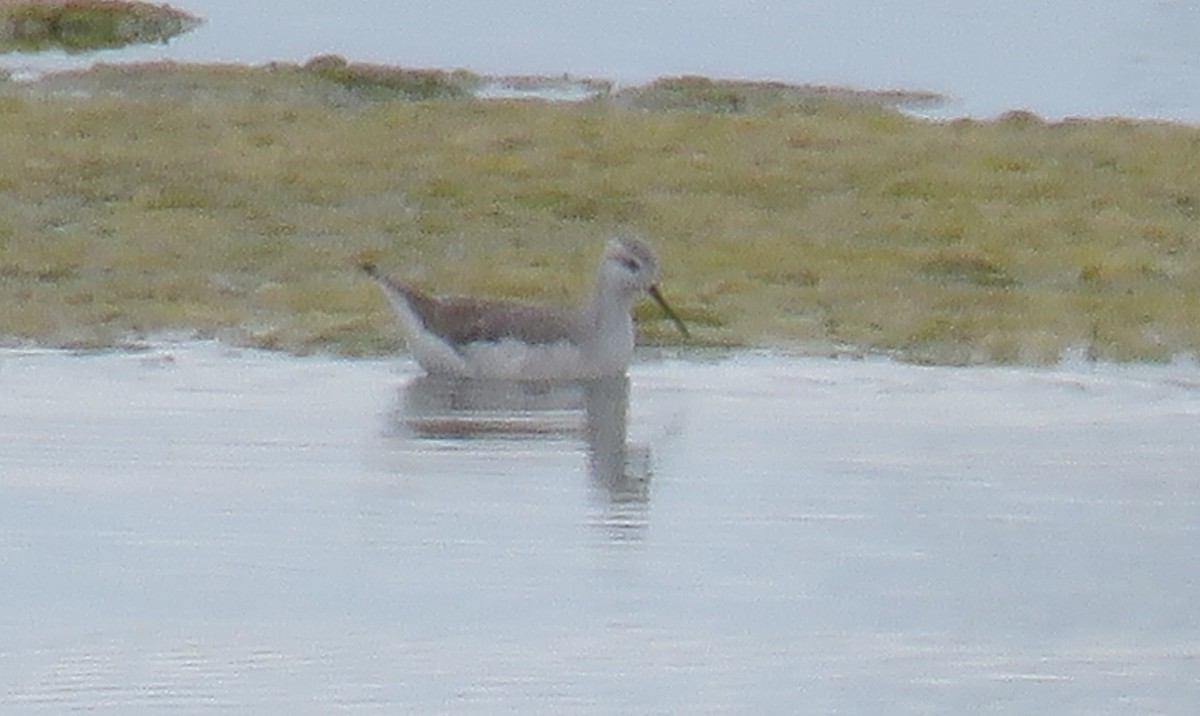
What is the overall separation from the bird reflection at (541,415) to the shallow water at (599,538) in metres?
0.02

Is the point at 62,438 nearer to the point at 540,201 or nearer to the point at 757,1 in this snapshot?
the point at 540,201

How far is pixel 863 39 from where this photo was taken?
2819cm

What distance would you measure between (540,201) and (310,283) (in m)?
2.16

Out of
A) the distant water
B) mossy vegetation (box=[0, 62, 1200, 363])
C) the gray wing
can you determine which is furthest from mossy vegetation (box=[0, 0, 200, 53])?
the gray wing

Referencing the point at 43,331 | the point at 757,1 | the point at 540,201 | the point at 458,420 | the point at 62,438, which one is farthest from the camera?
the point at 757,1

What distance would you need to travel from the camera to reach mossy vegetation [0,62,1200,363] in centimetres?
1401

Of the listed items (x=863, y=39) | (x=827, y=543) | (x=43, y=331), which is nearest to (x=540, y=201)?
(x=43, y=331)

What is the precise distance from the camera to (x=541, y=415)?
12406 millimetres

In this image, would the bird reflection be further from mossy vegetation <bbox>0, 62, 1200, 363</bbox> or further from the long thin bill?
mossy vegetation <bbox>0, 62, 1200, 363</bbox>

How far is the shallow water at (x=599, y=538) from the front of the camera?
27.9 feet

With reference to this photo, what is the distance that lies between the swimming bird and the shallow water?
118 mm

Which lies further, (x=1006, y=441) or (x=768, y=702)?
(x=1006, y=441)

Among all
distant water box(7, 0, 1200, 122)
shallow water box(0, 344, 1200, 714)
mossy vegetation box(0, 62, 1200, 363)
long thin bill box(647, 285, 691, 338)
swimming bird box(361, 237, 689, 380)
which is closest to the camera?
shallow water box(0, 344, 1200, 714)

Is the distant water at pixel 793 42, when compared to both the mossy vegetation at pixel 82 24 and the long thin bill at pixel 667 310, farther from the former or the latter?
the long thin bill at pixel 667 310
